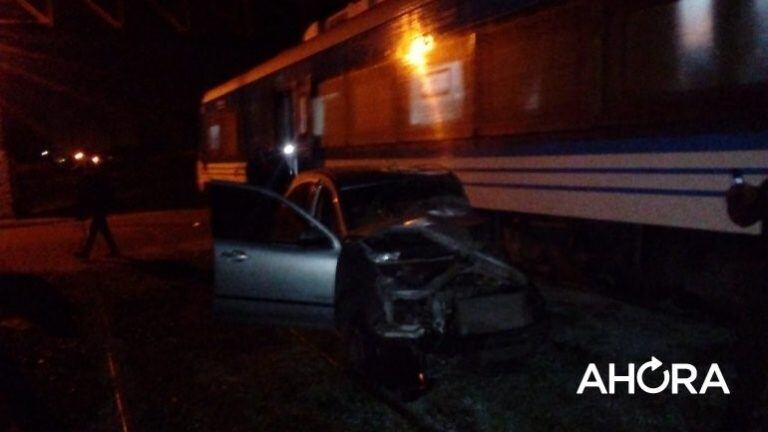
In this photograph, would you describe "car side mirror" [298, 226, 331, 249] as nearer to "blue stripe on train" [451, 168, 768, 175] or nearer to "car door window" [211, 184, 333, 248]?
"car door window" [211, 184, 333, 248]

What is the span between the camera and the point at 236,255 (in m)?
5.62

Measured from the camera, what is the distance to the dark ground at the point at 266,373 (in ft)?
14.6

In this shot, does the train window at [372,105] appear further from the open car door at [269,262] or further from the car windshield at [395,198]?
the open car door at [269,262]

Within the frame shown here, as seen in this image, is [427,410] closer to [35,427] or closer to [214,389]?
[214,389]

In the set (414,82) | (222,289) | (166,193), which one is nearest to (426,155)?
(414,82)

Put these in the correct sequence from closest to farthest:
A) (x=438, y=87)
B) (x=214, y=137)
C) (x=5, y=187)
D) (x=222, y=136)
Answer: (x=438, y=87)
(x=222, y=136)
(x=214, y=137)
(x=5, y=187)

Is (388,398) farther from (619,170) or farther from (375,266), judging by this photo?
(619,170)

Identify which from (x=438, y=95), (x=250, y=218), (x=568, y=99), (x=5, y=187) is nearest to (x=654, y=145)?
(x=568, y=99)

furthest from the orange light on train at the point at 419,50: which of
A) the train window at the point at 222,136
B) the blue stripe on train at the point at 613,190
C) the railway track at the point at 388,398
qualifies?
the train window at the point at 222,136

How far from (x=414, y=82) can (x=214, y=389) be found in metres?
4.74

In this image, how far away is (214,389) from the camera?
5.06 metres

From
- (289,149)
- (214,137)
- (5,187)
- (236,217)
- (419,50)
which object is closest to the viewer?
(236,217)

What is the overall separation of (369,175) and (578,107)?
1941 mm

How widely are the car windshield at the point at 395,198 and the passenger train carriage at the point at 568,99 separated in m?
1.19
